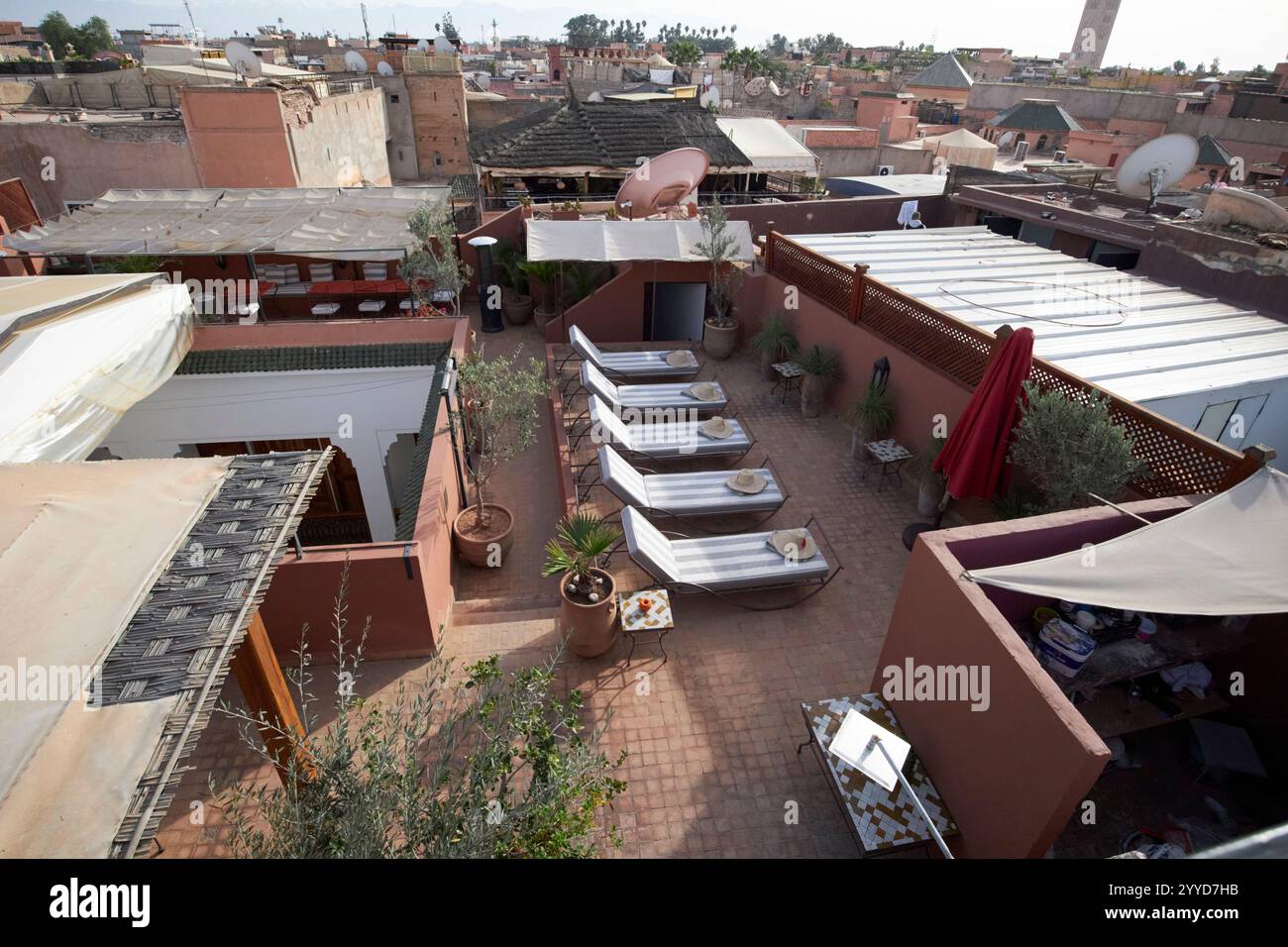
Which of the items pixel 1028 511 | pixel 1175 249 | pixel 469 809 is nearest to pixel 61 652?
pixel 469 809

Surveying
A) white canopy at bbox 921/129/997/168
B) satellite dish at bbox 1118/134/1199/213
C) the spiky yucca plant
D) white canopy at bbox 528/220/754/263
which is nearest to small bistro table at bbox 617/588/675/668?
the spiky yucca plant

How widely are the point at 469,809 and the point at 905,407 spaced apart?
746cm

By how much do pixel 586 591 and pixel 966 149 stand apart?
27454mm

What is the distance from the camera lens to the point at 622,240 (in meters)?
11.6

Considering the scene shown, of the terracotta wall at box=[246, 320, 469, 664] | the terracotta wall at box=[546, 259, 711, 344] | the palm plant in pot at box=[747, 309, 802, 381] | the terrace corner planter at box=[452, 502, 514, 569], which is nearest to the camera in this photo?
the terracotta wall at box=[246, 320, 469, 664]

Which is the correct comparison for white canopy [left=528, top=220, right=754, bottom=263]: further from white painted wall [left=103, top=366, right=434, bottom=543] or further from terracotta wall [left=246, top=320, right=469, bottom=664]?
terracotta wall [left=246, top=320, right=469, bottom=664]

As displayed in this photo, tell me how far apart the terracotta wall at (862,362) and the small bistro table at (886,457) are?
0.33m

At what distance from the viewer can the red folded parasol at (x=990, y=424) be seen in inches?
245

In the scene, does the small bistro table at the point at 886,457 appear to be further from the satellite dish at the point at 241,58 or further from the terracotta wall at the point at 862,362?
the satellite dish at the point at 241,58

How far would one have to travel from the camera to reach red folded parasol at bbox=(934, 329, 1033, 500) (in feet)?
20.5

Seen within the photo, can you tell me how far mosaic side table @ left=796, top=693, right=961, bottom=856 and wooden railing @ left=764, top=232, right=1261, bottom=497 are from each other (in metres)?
3.28

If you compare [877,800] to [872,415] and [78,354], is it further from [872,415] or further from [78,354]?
[78,354]

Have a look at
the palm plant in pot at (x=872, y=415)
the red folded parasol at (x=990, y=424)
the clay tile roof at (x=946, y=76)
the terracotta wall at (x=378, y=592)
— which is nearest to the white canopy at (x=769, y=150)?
the palm plant in pot at (x=872, y=415)
